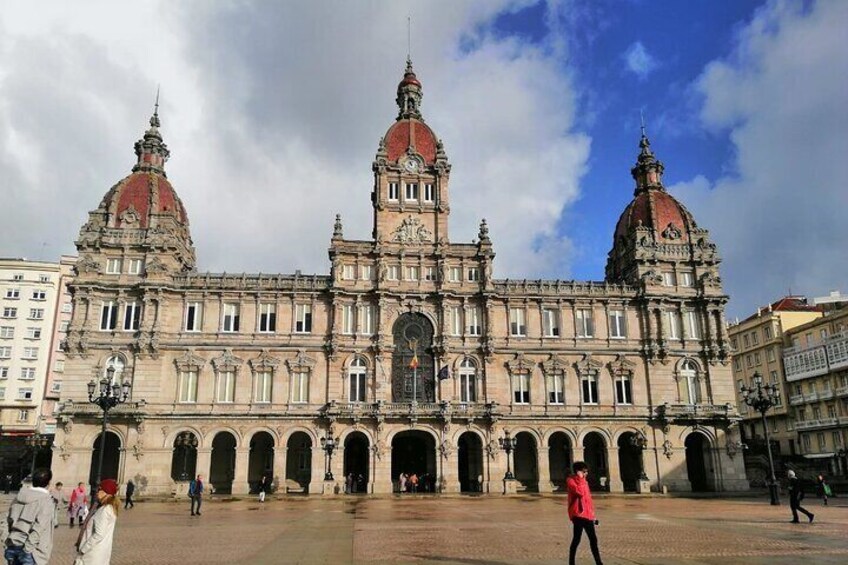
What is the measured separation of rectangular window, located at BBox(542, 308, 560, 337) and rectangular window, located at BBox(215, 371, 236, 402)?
27176 millimetres

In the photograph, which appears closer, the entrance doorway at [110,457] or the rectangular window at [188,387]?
the entrance doorway at [110,457]

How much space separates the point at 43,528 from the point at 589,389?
51.2 meters

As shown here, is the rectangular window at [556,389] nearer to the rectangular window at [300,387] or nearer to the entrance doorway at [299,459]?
the rectangular window at [300,387]

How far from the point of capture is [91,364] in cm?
Result: 5175

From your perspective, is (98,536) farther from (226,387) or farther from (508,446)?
(226,387)

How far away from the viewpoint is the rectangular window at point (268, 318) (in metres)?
55.2

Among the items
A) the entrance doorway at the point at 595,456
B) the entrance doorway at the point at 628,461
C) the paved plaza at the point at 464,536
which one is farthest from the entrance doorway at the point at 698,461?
the paved plaza at the point at 464,536

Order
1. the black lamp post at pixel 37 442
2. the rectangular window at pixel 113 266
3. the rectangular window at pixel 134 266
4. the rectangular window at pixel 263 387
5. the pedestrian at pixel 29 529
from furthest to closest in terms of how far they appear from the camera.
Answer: the black lamp post at pixel 37 442 < the rectangular window at pixel 134 266 < the rectangular window at pixel 113 266 < the rectangular window at pixel 263 387 < the pedestrian at pixel 29 529

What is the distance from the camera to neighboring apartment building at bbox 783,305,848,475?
226 feet

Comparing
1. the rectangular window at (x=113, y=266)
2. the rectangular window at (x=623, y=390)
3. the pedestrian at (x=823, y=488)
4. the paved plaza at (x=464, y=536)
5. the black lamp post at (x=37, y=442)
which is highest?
the rectangular window at (x=113, y=266)

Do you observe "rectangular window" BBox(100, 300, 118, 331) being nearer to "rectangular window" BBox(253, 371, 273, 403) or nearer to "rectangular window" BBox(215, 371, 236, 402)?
"rectangular window" BBox(215, 371, 236, 402)

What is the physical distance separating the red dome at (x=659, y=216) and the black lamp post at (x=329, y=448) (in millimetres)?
34693

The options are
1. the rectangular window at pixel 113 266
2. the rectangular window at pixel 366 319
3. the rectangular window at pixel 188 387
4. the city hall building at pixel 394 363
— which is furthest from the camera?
the rectangular window at pixel 366 319

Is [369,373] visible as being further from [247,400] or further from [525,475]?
[525,475]
